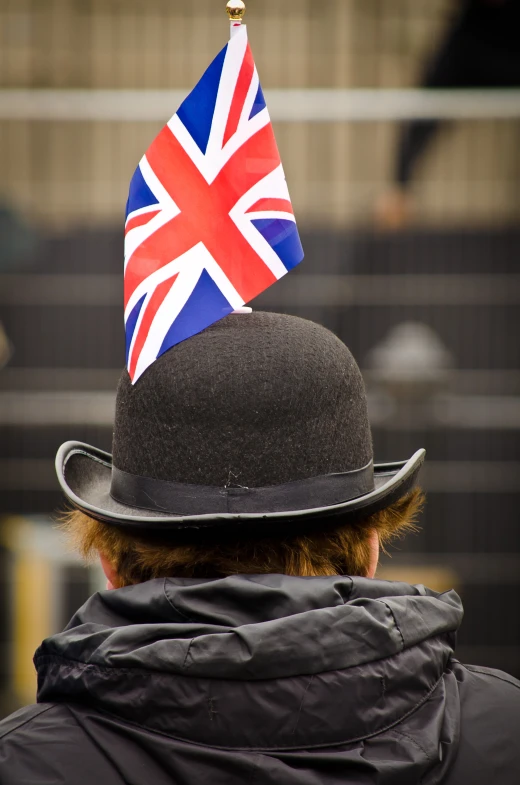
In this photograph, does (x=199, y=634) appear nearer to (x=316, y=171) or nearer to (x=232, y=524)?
(x=232, y=524)

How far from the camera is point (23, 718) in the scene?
1158 millimetres

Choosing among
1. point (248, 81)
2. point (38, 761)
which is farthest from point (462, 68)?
point (38, 761)

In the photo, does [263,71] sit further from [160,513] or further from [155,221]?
[160,513]

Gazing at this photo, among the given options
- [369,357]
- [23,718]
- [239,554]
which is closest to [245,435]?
[239,554]

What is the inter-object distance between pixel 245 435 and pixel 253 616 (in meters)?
0.25

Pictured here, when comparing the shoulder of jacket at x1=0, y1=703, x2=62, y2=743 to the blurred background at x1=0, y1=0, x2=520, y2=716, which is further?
the blurred background at x1=0, y1=0, x2=520, y2=716

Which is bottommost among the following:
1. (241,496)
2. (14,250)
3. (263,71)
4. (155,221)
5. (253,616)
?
(253,616)

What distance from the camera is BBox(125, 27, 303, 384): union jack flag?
62.0 inches

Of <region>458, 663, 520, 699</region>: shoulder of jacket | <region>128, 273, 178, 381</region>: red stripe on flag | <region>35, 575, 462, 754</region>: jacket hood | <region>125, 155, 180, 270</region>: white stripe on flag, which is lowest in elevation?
<region>458, 663, 520, 699</region>: shoulder of jacket

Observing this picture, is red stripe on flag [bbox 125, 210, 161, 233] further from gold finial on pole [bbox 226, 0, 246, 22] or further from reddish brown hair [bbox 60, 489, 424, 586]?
reddish brown hair [bbox 60, 489, 424, 586]

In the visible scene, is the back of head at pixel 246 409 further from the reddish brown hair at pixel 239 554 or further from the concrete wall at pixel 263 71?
the concrete wall at pixel 263 71

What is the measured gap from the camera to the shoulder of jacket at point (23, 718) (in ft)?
3.75

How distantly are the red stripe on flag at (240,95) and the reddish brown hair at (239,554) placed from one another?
0.67 metres

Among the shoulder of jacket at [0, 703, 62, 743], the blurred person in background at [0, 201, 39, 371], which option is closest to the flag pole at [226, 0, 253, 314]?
the shoulder of jacket at [0, 703, 62, 743]
